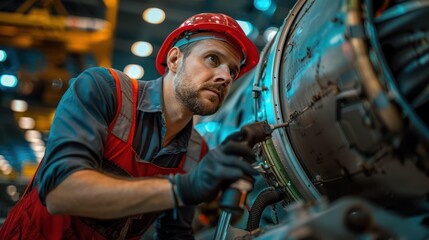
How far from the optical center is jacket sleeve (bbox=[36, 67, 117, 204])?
1229 millimetres

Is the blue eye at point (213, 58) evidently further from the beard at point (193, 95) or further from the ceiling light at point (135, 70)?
the ceiling light at point (135, 70)

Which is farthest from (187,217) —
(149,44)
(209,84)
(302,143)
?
(149,44)

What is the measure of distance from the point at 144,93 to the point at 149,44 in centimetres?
554

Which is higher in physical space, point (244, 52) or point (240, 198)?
point (244, 52)

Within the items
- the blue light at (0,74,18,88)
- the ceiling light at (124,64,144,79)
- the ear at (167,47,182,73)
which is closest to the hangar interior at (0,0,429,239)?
the ear at (167,47,182,73)

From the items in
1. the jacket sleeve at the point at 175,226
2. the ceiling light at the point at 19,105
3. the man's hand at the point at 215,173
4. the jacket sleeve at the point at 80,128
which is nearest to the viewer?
the man's hand at the point at 215,173

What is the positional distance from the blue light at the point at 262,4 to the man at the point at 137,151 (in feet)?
12.7

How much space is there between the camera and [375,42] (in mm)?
979

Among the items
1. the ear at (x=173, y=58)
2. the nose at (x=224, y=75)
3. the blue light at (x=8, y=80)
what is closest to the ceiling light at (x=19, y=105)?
the blue light at (x=8, y=80)

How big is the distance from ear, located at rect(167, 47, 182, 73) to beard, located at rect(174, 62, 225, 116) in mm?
112

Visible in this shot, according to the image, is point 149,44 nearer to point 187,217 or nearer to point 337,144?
point 187,217

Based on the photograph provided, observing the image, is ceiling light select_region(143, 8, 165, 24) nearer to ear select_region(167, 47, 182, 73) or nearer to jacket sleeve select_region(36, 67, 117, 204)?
ear select_region(167, 47, 182, 73)

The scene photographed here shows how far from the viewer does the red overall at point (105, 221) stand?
1.50 metres

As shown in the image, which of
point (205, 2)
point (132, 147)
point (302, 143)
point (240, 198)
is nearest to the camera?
point (240, 198)
